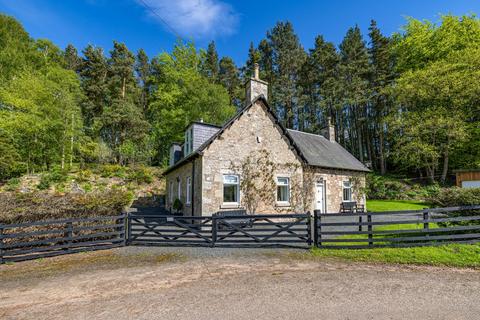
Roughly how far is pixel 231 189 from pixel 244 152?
7.19 feet

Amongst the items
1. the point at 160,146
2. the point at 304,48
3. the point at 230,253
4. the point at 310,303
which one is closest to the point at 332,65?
the point at 304,48

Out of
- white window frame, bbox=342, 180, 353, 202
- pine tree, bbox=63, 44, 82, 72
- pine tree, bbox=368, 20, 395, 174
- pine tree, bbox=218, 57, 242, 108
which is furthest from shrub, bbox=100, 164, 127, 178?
pine tree, bbox=368, 20, 395, 174

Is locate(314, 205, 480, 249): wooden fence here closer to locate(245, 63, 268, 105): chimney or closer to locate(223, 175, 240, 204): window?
locate(223, 175, 240, 204): window

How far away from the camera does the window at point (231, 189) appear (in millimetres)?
13148

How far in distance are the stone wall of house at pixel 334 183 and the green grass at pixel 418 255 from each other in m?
8.03

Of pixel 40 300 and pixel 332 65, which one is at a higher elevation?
pixel 332 65

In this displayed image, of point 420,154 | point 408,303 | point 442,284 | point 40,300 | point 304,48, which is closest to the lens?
point 408,303

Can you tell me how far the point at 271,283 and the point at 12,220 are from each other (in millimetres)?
8676

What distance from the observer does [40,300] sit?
15.5 ft

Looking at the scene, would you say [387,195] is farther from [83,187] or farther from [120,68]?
[120,68]

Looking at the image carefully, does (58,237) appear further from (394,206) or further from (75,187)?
(394,206)

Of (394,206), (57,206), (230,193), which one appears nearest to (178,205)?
(230,193)

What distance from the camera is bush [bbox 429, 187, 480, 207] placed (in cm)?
878

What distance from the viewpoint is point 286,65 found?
36938 mm
